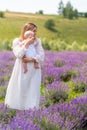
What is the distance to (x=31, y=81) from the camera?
7348 mm

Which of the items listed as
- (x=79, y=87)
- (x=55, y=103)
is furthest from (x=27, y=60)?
(x=79, y=87)

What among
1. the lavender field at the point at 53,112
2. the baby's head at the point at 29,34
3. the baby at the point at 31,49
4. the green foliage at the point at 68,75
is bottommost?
the green foliage at the point at 68,75

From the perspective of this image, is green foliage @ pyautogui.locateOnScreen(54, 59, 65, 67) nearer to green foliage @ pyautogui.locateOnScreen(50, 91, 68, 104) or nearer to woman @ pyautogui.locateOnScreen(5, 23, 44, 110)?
green foliage @ pyautogui.locateOnScreen(50, 91, 68, 104)

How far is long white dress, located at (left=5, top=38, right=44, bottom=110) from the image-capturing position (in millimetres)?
7328

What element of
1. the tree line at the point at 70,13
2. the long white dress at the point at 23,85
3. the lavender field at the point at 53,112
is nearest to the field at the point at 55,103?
the lavender field at the point at 53,112

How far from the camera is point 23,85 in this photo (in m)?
7.36

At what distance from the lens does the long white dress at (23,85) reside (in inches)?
289

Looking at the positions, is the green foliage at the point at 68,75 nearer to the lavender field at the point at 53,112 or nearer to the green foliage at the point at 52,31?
the lavender field at the point at 53,112

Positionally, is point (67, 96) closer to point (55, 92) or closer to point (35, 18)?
point (55, 92)

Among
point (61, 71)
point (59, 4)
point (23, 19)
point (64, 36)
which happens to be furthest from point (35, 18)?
point (61, 71)

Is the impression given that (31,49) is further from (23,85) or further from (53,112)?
(53,112)

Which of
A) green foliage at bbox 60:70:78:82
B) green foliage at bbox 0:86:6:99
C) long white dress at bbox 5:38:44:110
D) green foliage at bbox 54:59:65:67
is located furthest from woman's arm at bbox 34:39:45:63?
green foliage at bbox 54:59:65:67

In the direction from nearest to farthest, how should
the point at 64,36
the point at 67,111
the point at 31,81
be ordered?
1. the point at 67,111
2. the point at 31,81
3. the point at 64,36

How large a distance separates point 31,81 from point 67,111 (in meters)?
1.13
